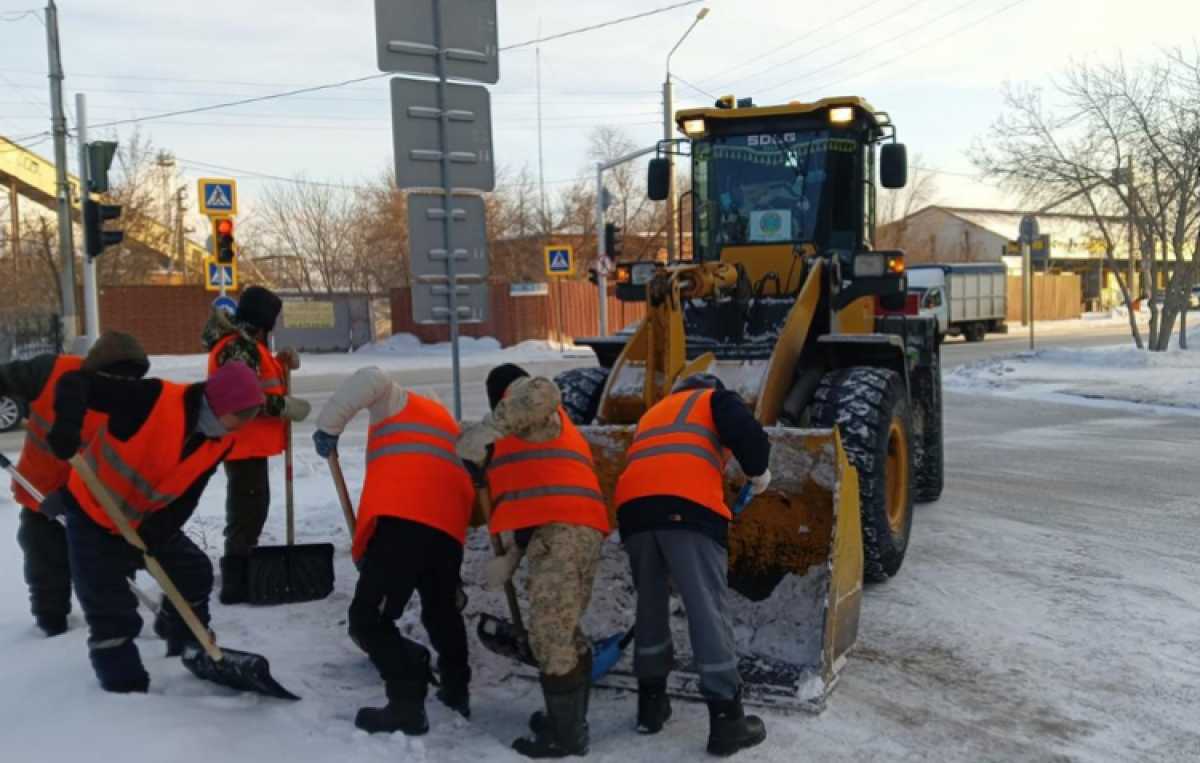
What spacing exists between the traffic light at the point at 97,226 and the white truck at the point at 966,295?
69.4 feet

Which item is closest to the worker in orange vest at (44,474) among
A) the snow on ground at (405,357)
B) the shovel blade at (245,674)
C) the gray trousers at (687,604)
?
the shovel blade at (245,674)

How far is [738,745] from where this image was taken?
4.21 m

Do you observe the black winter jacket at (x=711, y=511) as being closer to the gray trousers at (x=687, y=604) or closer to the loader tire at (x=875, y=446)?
the gray trousers at (x=687, y=604)

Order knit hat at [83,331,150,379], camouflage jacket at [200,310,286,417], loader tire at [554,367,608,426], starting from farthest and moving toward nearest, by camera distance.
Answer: loader tire at [554,367,608,426] → camouflage jacket at [200,310,286,417] → knit hat at [83,331,150,379]

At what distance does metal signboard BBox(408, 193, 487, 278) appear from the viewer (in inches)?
268

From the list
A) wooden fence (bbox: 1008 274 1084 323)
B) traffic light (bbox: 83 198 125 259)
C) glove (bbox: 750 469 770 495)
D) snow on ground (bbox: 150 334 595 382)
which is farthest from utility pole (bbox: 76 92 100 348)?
wooden fence (bbox: 1008 274 1084 323)

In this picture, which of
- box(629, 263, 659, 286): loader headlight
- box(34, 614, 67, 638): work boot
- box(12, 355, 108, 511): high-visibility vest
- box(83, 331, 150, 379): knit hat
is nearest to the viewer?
box(83, 331, 150, 379): knit hat

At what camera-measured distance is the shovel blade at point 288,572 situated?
5.82 metres

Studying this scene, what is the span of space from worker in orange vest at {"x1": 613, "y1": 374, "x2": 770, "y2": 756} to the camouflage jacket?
2.39 m

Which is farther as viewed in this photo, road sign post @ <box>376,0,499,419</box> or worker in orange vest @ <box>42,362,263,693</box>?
road sign post @ <box>376,0,499,419</box>

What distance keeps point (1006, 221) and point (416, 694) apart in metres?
74.0

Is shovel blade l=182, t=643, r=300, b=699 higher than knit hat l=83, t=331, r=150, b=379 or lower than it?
lower

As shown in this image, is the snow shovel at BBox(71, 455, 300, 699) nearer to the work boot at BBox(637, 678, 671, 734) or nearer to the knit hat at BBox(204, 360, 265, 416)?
the knit hat at BBox(204, 360, 265, 416)

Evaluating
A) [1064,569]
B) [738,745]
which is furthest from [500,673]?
[1064,569]
